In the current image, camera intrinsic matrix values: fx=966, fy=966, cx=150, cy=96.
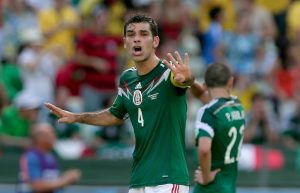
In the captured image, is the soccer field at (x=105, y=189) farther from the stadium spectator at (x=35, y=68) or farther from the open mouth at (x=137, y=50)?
the open mouth at (x=137, y=50)

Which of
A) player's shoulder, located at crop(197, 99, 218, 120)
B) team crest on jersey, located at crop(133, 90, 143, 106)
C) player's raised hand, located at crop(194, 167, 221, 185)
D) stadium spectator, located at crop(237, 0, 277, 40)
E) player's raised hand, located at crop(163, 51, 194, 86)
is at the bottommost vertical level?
player's raised hand, located at crop(194, 167, 221, 185)

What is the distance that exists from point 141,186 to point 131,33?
1301mm

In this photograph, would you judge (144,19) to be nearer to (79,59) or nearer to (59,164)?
(59,164)

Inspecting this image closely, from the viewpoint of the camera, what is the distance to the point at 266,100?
15.6m

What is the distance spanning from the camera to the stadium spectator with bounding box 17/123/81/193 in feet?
40.5

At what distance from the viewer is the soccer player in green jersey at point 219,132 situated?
9195 millimetres

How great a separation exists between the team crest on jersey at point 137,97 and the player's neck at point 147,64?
0.58 ft

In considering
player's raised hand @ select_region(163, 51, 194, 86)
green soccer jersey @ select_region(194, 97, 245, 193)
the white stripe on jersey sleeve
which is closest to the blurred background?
green soccer jersey @ select_region(194, 97, 245, 193)

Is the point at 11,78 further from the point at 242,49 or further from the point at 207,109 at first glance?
the point at 207,109

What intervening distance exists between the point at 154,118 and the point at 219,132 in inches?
48.7


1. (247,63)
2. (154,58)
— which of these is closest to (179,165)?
(154,58)

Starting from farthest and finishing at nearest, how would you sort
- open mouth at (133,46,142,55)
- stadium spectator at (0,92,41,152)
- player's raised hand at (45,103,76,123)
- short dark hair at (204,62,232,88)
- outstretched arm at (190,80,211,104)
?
stadium spectator at (0,92,41,152)
outstretched arm at (190,80,211,104)
short dark hair at (204,62,232,88)
player's raised hand at (45,103,76,123)
open mouth at (133,46,142,55)

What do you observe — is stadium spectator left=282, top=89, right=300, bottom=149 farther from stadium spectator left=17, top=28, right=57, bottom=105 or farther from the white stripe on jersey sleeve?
the white stripe on jersey sleeve

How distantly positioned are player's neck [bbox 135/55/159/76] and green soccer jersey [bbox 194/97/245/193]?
1.13 metres
